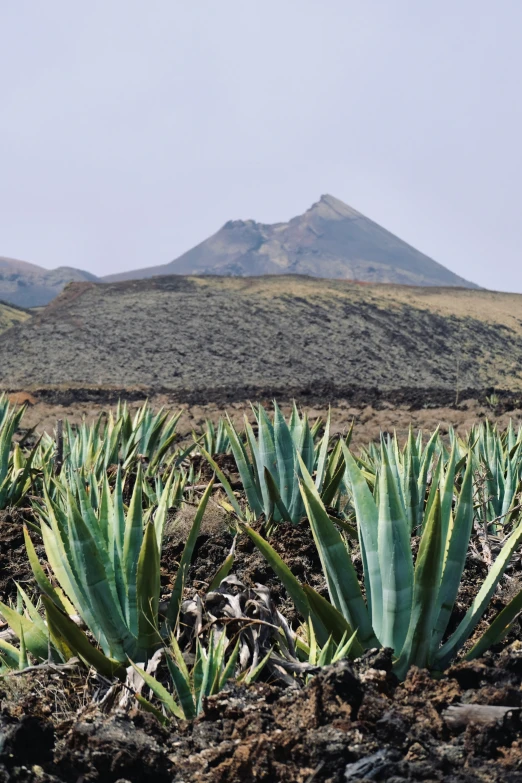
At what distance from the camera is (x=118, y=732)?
7.07 ft

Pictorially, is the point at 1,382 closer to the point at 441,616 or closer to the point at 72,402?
the point at 72,402

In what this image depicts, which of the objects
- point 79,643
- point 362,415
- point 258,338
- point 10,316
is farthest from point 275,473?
point 10,316

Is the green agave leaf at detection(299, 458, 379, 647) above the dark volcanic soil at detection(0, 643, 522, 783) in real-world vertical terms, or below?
above

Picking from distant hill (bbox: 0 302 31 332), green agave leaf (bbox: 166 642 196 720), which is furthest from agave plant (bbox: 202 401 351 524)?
distant hill (bbox: 0 302 31 332)

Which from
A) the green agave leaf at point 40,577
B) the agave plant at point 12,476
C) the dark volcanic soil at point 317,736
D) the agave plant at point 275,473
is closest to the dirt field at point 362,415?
the agave plant at point 12,476

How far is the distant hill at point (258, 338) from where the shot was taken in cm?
4706

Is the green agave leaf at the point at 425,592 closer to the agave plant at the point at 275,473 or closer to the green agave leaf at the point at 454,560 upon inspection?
the green agave leaf at the point at 454,560

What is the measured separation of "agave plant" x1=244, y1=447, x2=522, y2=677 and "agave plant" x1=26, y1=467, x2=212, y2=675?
51 centimetres

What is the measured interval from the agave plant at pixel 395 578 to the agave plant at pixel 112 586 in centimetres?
51

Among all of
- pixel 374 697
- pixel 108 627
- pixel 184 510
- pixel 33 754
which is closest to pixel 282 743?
pixel 374 697

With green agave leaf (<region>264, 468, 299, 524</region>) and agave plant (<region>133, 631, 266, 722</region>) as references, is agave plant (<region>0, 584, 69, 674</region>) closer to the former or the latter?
agave plant (<region>133, 631, 266, 722</region>)

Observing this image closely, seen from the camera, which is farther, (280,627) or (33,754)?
(280,627)

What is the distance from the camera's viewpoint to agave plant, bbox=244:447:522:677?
2479 mm

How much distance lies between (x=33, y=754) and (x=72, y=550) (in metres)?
0.86
